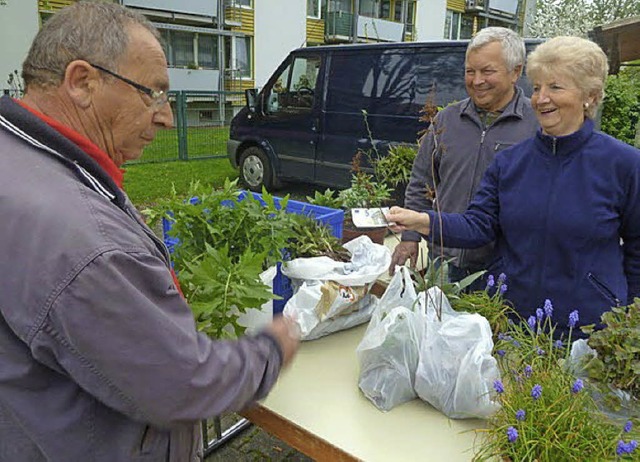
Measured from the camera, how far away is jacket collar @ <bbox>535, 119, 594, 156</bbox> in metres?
1.79

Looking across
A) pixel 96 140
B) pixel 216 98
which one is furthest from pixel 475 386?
pixel 216 98

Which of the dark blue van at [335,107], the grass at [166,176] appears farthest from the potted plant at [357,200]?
the grass at [166,176]

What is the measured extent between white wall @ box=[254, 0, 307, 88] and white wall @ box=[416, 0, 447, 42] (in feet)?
24.8

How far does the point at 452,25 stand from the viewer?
29172 millimetres

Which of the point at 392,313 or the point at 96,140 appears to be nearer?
the point at 96,140

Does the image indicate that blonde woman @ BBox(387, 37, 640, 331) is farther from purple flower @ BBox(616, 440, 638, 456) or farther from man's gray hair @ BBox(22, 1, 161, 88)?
man's gray hair @ BBox(22, 1, 161, 88)

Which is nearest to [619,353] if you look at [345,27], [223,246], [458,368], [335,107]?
[458,368]

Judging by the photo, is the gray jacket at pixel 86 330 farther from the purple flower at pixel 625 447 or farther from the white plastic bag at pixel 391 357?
the purple flower at pixel 625 447

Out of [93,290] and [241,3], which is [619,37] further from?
[241,3]

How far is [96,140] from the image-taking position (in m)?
1.05

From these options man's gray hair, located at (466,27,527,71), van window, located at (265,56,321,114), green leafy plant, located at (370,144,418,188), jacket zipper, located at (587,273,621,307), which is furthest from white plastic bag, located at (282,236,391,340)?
van window, located at (265,56,321,114)

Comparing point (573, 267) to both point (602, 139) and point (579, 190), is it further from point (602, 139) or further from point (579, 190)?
point (602, 139)

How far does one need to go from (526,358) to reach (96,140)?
1.13 m

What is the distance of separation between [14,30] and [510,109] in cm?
1600
